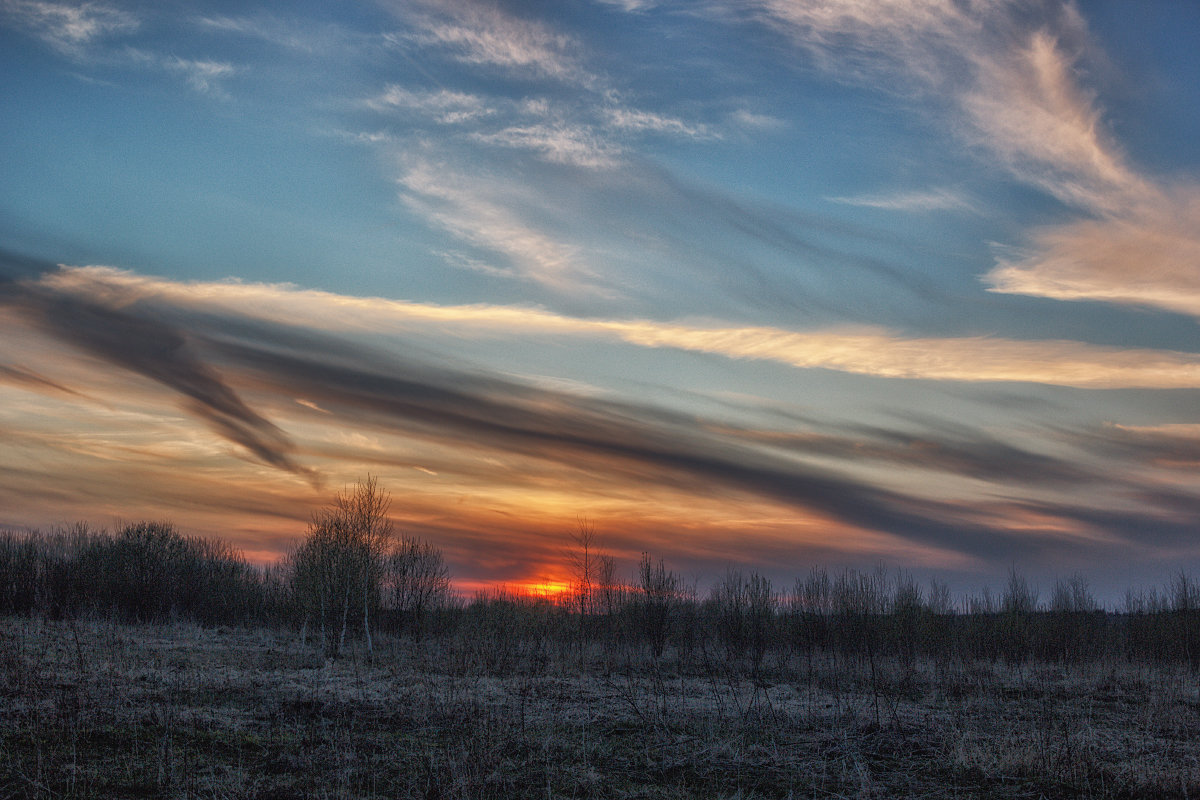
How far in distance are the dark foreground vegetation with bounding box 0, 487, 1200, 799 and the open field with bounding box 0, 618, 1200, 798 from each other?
71 millimetres

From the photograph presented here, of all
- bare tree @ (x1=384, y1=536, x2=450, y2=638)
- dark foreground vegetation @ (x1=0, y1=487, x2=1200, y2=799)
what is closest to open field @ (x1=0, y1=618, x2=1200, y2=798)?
dark foreground vegetation @ (x1=0, y1=487, x2=1200, y2=799)

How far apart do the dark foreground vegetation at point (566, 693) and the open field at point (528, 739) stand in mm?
71

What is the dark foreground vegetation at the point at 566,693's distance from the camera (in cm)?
1143

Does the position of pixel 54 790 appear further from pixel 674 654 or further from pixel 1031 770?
pixel 674 654

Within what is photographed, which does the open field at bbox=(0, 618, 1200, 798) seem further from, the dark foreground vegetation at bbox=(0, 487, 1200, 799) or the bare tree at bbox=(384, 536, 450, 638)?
the bare tree at bbox=(384, 536, 450, 638)

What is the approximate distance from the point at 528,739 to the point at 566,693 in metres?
7.65

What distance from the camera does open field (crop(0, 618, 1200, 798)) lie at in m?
10.9

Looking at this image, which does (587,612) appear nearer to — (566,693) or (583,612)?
(583,612)

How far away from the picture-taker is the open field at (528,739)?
35.7ft

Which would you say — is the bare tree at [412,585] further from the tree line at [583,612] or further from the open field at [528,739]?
the open field at [528,739]

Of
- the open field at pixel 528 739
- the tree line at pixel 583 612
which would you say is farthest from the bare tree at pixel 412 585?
the open field at pixel 528 739

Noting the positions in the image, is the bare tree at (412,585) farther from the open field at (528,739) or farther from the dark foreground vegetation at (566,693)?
the open field at (528,739)

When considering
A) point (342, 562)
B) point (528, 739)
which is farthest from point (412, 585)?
point (528, 739)

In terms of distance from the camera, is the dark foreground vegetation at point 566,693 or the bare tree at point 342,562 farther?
the bare tree at point 342,562
